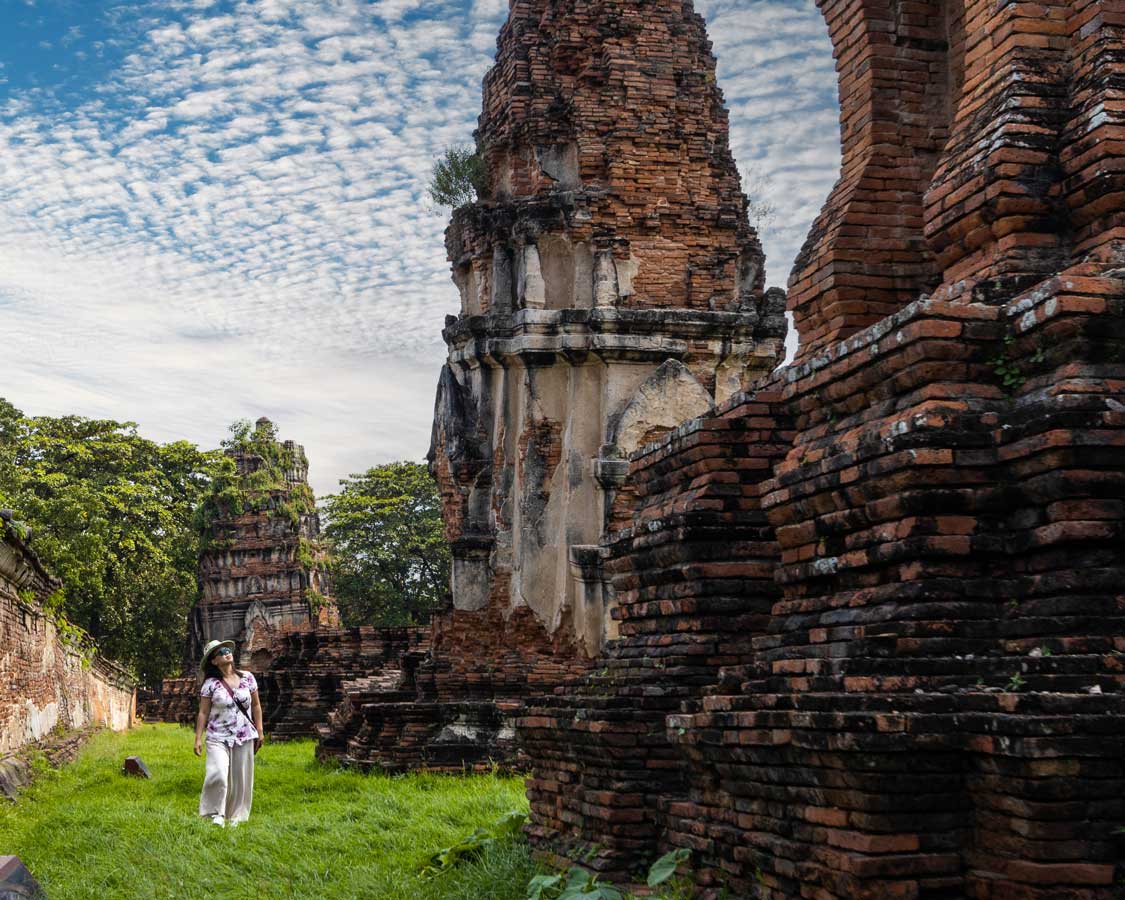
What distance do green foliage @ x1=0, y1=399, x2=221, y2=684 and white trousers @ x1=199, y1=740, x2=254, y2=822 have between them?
2084cm

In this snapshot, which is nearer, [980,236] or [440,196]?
[980,236]

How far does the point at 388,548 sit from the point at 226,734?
30.9 metres

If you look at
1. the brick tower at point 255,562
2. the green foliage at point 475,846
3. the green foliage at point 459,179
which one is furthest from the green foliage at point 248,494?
the green foliage at point 475,846

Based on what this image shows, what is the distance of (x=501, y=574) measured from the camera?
1449 centimetres

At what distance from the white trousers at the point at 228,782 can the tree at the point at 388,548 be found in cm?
2896

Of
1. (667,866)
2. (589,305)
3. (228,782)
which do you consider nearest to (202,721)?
(228,782)

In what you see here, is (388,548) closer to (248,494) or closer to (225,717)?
(248,494)

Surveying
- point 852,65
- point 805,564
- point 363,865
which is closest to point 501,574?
point 363,865

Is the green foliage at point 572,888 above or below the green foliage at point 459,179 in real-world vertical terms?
below

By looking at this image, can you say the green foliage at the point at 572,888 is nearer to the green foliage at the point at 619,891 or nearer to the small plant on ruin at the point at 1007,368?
the green foliage at the point at 619,891

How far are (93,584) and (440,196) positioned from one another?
1840 cm

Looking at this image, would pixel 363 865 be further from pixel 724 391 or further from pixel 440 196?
pixel 440 196

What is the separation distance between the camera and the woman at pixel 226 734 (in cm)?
986

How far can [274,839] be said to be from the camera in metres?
8.48
